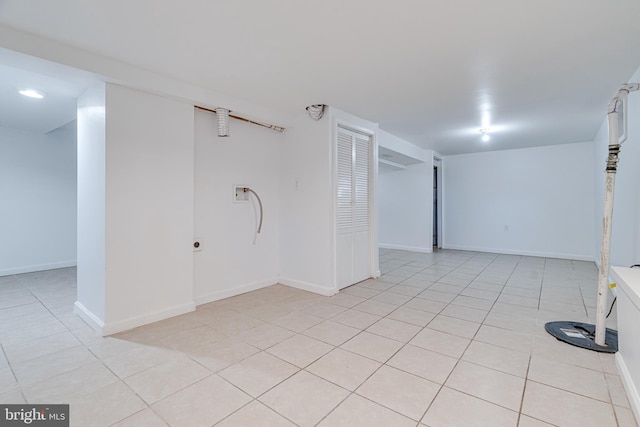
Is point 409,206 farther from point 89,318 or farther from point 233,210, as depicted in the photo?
point 89,318

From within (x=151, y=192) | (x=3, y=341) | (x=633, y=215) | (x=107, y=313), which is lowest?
(x=3, y=341)

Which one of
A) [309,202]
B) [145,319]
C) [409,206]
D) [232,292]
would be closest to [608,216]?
[309,202]

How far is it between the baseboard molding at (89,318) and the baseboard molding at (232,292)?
2.89 feet


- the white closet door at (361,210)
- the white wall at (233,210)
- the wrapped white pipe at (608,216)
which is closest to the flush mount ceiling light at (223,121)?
the white wall at (233,210)

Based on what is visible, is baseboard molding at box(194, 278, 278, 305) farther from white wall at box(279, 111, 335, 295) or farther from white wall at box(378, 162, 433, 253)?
white wall at box(378, 162, 433, 253)

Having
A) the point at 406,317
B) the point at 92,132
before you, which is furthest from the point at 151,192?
the point at 406,317

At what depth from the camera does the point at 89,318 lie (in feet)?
8.96

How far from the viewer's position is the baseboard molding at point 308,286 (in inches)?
145

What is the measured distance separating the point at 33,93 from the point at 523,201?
844cm

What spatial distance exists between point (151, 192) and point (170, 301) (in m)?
1.11

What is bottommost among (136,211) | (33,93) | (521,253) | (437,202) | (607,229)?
(521,253)

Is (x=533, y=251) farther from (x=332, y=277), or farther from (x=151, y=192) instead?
(x=151, y=192)

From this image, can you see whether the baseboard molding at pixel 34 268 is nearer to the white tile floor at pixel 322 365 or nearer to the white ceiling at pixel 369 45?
the white tile floor at pixel 322 365

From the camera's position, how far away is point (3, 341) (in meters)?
2.39
